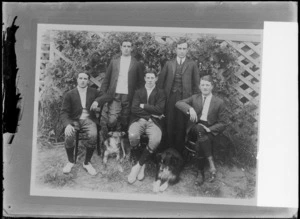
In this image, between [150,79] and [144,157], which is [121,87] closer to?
[150,79]

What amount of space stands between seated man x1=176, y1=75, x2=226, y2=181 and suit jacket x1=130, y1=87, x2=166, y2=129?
0.06 m

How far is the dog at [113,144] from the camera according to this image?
1276 mm

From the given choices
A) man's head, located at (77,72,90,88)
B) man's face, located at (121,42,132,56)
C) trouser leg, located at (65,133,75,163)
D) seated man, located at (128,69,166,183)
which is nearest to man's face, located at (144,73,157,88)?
seated man, located at (128,69,166,183)

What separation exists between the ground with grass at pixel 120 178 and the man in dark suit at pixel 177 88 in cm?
11

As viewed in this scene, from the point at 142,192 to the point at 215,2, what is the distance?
2.35ft

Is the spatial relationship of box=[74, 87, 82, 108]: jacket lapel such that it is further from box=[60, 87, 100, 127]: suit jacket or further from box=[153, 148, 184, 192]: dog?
box=[153, 148, 184, 192]: dog

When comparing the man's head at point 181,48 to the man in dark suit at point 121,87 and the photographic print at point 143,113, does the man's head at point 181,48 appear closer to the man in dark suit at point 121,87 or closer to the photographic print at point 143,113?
the photographic print at point 143,113

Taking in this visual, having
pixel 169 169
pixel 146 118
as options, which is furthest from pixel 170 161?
pixel 146 118

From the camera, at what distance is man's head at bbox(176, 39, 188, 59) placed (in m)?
1.28

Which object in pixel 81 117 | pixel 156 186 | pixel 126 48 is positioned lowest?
pixel 156 186

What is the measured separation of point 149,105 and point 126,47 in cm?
22

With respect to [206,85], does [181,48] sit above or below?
above

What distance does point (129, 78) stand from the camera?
1278mm

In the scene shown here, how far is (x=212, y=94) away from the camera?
1.27 meters
